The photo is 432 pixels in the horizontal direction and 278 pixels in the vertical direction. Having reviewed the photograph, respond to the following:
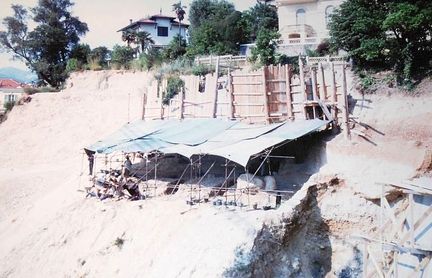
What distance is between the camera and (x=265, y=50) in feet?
55.1

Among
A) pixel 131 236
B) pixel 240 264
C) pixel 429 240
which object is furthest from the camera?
pixel 131 236

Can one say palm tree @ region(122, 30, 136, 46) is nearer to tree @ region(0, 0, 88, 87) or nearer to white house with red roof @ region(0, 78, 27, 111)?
tree @ region(0, 0, 88, 87)

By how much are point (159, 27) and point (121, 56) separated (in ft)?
17.7

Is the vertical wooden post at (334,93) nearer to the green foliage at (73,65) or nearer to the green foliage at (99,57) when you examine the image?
the green foliage at (99,57)

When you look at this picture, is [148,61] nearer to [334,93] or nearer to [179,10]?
[179,10]

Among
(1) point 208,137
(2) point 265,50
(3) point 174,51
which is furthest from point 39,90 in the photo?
(1) point 208,137

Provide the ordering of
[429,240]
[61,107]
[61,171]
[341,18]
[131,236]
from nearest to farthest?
[429,240]
[131,236]
[341,18]
[61,171]
[61,107]

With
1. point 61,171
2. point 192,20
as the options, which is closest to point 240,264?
point 61,171

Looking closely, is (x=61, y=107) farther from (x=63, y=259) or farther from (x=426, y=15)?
(x=426, y=15)

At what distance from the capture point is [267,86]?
12914 mm

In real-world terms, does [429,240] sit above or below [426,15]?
below

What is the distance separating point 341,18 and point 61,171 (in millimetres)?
12782

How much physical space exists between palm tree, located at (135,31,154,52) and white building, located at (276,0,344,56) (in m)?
8.74

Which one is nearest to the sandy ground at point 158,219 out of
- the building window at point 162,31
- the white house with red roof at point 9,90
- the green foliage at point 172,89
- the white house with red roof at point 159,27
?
the green foliage at point 172,89
